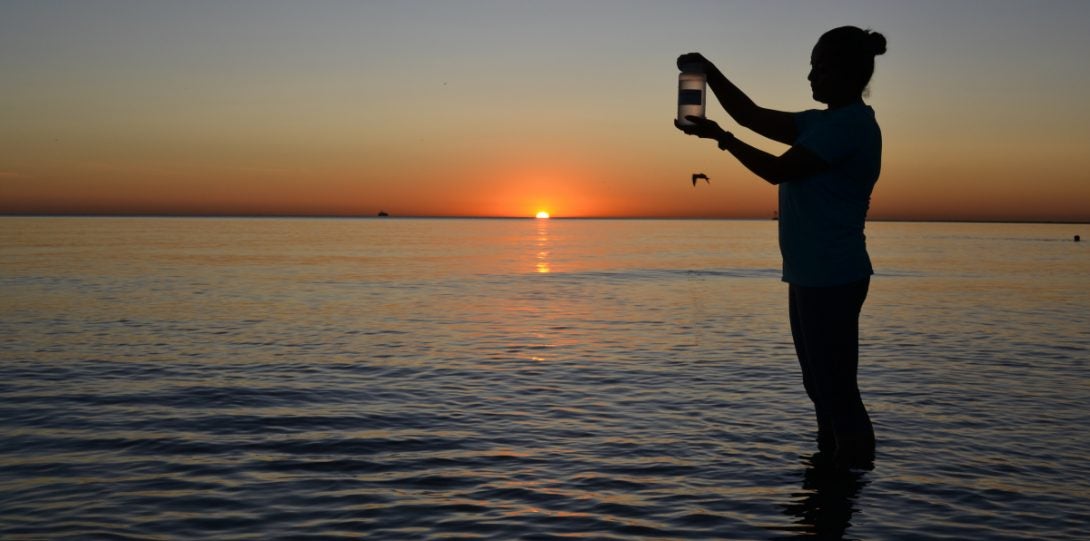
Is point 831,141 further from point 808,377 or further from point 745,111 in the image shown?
point 808,377

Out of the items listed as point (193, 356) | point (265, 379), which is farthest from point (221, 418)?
point (193, 356)

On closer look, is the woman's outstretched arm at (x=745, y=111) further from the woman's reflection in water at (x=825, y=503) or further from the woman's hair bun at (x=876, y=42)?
the woman's reflection in water at (x=825, y=503)

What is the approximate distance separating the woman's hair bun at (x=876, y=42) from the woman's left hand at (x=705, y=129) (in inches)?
40.5

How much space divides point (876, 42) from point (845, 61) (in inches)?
7.0

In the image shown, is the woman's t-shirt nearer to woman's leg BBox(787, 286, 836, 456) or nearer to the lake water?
woman's leg BBox(787, 286, 836, 456)

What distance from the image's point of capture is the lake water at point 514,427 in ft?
20.0

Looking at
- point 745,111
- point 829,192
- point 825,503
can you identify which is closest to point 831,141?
point 829,192

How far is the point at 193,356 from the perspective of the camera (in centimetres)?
1423

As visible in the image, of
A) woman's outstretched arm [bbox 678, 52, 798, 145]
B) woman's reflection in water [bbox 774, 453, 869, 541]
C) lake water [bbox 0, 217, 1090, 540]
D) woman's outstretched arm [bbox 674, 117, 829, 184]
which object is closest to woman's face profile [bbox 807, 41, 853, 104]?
woman's outstretched arm [bbox 678, 52, 798, 145]

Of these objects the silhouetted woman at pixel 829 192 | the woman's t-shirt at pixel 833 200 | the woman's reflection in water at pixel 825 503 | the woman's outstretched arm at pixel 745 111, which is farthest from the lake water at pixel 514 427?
the woman's outstretched arm at pixel 745 111

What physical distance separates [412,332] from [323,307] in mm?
6013

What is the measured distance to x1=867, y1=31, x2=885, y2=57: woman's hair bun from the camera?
4938 mm

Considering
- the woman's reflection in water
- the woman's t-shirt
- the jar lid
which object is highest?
the jar lid

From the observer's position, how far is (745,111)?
211 inches
